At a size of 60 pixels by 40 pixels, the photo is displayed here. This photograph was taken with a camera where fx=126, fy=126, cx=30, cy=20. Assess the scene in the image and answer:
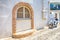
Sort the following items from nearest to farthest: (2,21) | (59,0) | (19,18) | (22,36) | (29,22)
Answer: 1. (2,21)
2. (22,36)
3. (19,18)
4. (29,22)
5. (59,0)

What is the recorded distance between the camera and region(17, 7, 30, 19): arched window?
1143 cm

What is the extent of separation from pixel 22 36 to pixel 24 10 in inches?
104

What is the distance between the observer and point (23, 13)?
11.8 m

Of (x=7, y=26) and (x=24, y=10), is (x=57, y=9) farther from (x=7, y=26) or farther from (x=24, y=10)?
(x=7, y=26)

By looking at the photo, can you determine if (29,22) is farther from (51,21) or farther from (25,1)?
(51,21)

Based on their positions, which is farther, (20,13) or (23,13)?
(23,13)

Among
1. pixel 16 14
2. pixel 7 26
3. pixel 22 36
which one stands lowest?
pixel 22 36

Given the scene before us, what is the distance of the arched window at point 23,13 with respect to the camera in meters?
11.4

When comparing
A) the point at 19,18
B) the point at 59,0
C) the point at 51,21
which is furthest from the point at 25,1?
the point at 59,0

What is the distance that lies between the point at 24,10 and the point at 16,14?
117 centimetres

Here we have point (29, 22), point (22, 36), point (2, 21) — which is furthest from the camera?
point (29, 22)

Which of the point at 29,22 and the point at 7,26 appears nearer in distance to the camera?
the point at 7,26

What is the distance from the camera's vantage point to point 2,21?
9758 mm

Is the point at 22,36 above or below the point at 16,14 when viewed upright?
below
